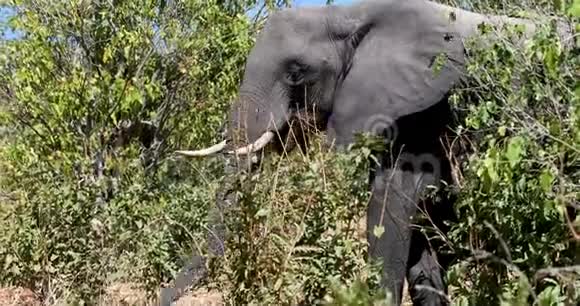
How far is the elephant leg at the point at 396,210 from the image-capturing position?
18.7 ft

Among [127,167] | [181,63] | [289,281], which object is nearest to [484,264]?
[289,281]

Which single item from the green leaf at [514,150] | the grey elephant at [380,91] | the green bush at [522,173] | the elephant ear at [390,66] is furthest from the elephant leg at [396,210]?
the green leaf at [514,150]

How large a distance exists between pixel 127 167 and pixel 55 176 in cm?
98

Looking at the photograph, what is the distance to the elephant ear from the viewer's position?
5887mm

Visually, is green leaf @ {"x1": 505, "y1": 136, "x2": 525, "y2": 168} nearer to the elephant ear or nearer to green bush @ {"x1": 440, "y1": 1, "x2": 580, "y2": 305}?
green bush @ {"x1": 440, "y1": 1, "x2": 580, "y2": 305}

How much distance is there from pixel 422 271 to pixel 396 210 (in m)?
0.57

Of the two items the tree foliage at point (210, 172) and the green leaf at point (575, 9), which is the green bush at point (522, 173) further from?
the green leaf at point (575, 9)

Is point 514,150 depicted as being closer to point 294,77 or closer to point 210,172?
point 294,77

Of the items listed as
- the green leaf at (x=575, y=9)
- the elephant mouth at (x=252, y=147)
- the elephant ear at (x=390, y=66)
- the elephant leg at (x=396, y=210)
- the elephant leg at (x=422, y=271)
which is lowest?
the elephant leg at (x=422, y=271)

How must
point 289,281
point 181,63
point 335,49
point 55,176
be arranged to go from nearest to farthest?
point 289,281 < point 335,49 < point 55,176 < point 181,63

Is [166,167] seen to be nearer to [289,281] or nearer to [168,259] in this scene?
[168,259]

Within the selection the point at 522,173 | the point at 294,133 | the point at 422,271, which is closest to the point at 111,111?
the point at 294,133

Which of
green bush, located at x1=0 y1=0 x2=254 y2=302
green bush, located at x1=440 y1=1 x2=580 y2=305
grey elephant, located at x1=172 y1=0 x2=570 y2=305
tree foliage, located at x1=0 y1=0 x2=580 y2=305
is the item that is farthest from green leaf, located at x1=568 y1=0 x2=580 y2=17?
green bush, located at x1=0 y1=0 x2=254 y2=302

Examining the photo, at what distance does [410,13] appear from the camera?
6.20 m
